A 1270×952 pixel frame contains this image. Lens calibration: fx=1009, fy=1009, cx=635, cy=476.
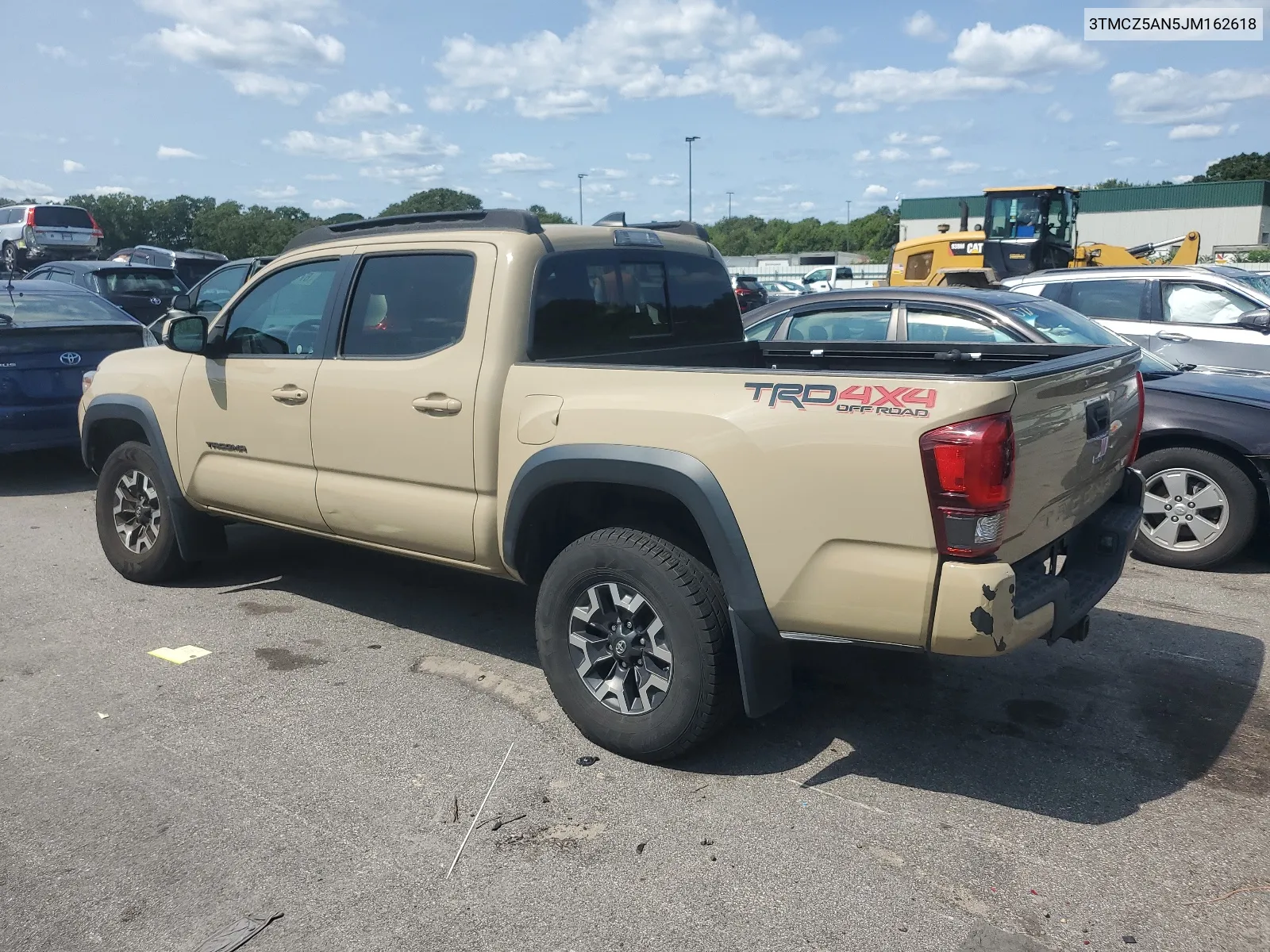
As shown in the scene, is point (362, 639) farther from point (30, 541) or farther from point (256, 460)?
point (30, 541)

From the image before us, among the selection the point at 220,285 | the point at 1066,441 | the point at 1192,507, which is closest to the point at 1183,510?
the point at 1192,507

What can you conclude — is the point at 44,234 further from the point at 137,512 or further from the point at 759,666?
the point at 759,666

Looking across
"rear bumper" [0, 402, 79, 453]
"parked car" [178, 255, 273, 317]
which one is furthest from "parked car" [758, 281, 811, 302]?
"rear bumper" [0, 402, 79, 453]

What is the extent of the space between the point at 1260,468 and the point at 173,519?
6280 mm

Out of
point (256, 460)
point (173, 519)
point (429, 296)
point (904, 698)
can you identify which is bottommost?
point (904, 698)

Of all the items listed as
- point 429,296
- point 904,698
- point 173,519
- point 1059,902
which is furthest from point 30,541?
point 1059,902

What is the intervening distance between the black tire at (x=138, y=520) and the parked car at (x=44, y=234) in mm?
25934

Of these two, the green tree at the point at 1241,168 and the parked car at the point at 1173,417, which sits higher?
the green tree at the point at 1241,168

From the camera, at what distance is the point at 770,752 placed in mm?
3863

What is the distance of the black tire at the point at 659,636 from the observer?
3510 millimetres

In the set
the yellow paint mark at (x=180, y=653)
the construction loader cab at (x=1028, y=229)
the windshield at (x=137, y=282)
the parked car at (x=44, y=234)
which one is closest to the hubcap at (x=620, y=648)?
the yellow paint mark at (x=180, y=653)

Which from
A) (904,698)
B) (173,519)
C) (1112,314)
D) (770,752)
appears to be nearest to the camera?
(770,752)

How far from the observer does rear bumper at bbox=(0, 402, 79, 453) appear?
834cm

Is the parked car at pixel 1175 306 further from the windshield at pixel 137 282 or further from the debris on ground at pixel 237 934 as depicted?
the windshield at pixel 137 282
